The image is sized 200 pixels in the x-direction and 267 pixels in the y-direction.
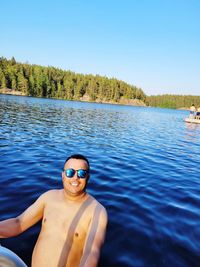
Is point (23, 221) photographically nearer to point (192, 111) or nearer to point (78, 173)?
point (78, 173)

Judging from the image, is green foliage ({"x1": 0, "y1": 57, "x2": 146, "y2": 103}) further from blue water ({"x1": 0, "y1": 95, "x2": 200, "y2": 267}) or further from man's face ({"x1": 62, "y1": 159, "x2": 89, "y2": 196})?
man's face ({"x1": 62, "y1": 159, "x2": 89, "y2": 196})

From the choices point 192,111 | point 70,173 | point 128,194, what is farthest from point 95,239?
point 192,111

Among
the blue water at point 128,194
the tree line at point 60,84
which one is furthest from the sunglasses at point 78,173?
the tree line at point 60,84

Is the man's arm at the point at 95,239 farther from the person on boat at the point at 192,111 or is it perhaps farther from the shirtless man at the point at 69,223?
the person on boat at the point at 192,111

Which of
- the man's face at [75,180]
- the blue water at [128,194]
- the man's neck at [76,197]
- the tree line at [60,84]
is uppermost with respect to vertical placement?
the tree line at [60,84]

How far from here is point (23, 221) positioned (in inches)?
153

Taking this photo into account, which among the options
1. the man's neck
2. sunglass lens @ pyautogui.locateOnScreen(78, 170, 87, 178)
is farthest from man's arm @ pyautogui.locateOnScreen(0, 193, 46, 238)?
sunglass lens @ pyautogui.locateOnScreen(78, 170, 87, 178)

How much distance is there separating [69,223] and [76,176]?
2.37 ft

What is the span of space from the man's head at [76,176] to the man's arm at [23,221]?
569 millimetres

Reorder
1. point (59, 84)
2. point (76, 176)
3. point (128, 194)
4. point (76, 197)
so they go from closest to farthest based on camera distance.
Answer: point (76, 176) → point (76, 197) → point (128, 194) → point (59, 84)

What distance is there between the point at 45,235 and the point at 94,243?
89 centimetres

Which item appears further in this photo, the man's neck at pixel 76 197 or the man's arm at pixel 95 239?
the man's neck at pixel 76 197

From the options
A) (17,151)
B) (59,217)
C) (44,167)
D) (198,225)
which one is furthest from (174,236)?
(17,151)

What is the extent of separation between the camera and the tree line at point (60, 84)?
413 ft
